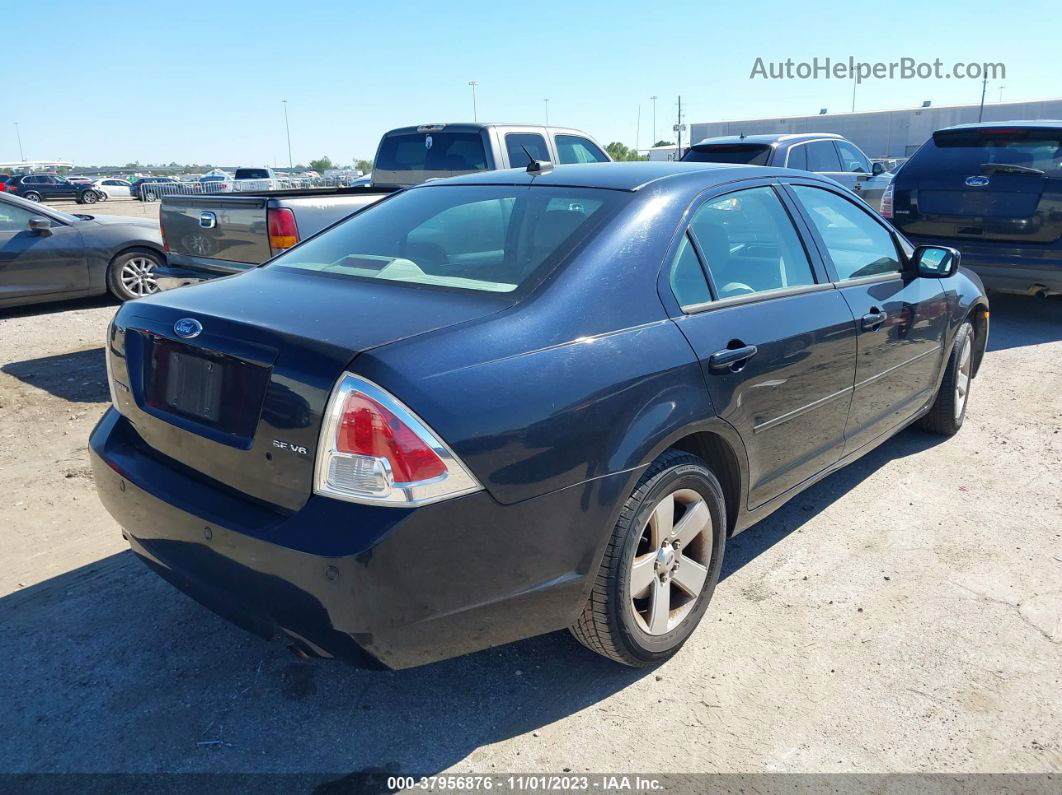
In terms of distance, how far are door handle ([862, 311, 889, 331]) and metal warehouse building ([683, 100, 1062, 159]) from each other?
6812cm

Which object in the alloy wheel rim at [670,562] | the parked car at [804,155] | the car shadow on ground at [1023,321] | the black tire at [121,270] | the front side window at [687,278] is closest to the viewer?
the alloy wheel rim at [670,562]

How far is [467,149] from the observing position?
8938mm

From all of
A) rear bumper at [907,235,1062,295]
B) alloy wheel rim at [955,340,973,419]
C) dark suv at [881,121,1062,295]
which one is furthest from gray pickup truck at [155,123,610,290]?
rear bumper at [907,235,1062,295]

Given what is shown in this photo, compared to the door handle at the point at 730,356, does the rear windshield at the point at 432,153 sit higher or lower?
higher

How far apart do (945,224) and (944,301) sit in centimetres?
374

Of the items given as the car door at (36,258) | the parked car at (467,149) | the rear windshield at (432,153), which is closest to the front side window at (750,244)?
the parked car at (467,149)

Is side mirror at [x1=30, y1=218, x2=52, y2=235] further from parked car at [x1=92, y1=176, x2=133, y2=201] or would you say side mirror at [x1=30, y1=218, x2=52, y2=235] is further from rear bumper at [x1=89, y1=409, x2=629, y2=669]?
parked car at [x1=92, y1=176, x2=133, y2=201]

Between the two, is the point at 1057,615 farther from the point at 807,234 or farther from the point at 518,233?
the point at 518,233

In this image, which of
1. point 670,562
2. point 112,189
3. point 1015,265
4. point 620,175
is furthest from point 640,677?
point 112,189

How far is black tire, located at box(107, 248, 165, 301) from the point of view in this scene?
340 inches

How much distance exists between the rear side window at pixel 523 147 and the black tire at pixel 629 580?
6.61 m

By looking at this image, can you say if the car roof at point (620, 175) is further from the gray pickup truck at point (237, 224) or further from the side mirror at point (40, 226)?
the side mirror at point (40, 226)

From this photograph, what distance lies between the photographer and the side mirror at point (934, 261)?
419 centimetres

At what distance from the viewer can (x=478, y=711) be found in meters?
2.64
